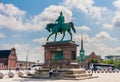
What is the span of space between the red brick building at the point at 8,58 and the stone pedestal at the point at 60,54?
94.1 metres

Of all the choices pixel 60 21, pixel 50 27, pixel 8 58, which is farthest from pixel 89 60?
pixel 60 21

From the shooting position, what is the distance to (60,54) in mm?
40656

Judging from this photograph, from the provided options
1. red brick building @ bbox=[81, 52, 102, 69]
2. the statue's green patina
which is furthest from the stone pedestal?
red brick building @ bbox=[81, 52, 102, 69]

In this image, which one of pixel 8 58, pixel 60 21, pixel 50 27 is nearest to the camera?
pixel 60 21

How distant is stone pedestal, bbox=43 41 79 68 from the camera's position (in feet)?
131

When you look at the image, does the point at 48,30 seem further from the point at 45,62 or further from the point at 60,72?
the point at 60,72

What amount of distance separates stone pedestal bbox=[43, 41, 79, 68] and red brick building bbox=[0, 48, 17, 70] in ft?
309

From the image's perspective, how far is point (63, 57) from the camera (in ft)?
132

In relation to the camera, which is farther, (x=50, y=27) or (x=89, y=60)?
(x=89, y=60)

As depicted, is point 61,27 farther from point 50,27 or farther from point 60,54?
point 60,54

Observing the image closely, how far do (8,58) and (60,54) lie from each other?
99591 mm

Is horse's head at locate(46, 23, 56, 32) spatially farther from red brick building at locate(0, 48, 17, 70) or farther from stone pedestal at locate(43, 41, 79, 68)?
red brick building at locate(0, 48, 17, 70)

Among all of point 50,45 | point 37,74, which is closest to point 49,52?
point 50,45

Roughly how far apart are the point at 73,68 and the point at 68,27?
6.54m
